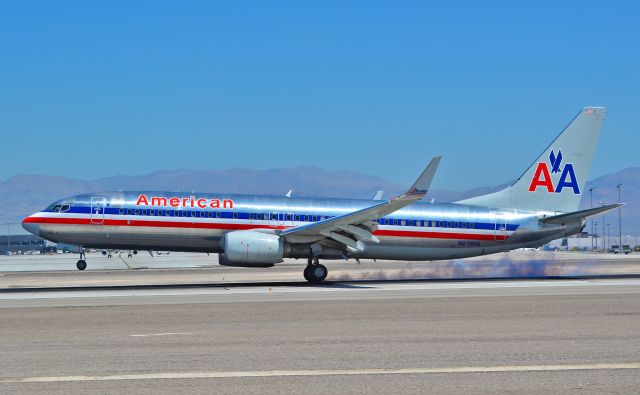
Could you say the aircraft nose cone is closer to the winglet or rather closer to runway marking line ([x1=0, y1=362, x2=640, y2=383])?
the winglet

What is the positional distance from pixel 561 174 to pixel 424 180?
11.0 m

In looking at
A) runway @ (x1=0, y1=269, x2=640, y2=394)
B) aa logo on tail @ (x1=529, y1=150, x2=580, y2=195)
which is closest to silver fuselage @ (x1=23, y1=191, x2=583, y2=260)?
aa logo on tail @ (x1=529, y1=150, x2=580, y2=195)

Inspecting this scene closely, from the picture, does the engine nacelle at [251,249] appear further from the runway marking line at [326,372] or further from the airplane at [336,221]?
the runway marking line at [326,372]

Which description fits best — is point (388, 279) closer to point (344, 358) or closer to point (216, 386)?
point (344, 358)

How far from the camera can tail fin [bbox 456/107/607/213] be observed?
140ft

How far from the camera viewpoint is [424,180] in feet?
115

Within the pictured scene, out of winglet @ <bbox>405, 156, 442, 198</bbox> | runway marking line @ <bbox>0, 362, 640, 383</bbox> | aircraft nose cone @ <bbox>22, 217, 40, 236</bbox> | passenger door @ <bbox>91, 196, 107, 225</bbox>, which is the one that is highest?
winglet @ <bbox>405, 156, 442, 198</bbox>

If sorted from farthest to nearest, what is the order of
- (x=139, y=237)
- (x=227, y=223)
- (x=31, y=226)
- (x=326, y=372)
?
(x=31, y=226) < (x=227, y=223) < (x=139, y=237) < (x=326, y=372)

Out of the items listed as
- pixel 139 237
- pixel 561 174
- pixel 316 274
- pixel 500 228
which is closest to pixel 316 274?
pixel 316 274

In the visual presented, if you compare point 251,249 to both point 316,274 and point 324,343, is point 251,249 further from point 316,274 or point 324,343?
point 324,343

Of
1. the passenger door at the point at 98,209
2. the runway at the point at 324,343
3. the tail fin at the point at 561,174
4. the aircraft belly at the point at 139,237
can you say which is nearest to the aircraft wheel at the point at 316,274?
the aircraft belly at the point at 139,237

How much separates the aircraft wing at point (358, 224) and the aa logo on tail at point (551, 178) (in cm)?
973

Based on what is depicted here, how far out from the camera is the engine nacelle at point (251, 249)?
117 ft

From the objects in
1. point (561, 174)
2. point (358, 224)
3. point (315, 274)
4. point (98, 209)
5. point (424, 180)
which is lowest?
point (315, 274)
